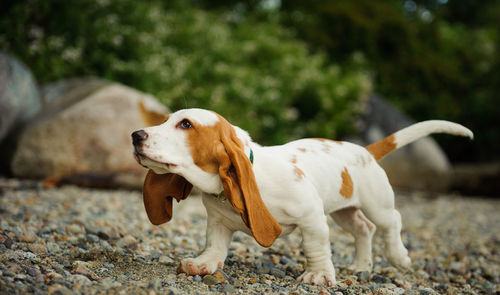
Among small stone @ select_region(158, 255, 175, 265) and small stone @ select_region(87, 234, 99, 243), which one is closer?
small stone @ select_region(158, 255, 175, 265)

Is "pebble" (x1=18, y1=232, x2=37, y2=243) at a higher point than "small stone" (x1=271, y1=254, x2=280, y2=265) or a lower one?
higher

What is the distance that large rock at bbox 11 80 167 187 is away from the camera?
623 cm

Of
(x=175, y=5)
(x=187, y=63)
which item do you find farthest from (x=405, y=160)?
(x=175, y=5)

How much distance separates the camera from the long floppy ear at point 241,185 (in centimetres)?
248

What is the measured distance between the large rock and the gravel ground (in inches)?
12.4

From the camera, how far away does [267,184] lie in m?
2.71

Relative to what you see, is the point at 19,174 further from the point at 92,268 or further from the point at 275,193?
the point at 275,193

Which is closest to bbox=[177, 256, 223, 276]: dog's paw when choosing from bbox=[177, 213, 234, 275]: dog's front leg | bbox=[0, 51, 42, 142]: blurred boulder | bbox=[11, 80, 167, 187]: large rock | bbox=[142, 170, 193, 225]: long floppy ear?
bbox=[177, 213, 234, 275]: dog's front leg

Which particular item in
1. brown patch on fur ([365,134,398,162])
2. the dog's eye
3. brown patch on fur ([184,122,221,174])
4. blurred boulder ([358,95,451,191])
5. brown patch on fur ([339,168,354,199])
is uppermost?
the dog's eye

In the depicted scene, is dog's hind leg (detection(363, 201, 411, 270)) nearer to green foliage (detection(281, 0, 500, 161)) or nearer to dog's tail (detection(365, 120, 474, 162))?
dog's tail (detection(365, 120, 474, 162))

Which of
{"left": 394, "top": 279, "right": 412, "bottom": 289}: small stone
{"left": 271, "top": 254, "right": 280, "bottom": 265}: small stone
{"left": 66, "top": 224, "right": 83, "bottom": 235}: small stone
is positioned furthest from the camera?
{"left": 66, "top": 224, "right": 83, "bottom": 235}: small stone

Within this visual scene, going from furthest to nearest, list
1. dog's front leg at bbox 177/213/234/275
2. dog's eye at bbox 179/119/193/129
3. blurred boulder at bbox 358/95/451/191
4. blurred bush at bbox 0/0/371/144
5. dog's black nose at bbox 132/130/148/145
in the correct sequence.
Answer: blurred boulder at bbox 358/95/451/191 < blurred bush at bbox 0/0/371/144 < dog's front leg at bbox 177/213/234/275 < dog's eye at bbox 179/119/193/129 < dog's black nose at bbox 132/130/148/145

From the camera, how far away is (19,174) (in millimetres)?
6254

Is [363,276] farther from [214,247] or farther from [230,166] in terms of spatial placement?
[230,166]
